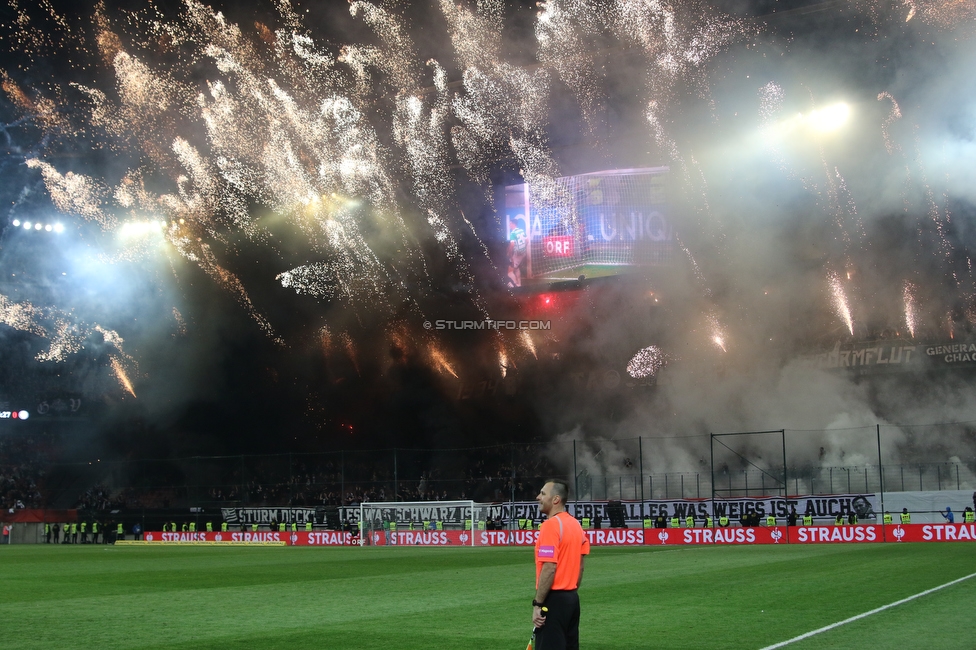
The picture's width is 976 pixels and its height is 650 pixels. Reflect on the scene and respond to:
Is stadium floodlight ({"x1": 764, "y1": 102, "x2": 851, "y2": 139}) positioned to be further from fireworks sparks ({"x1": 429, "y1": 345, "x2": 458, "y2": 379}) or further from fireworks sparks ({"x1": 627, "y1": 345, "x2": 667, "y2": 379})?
fireworks sparks ({"x1": 429, "y1": 345, "x2": 458, "y2": 379})

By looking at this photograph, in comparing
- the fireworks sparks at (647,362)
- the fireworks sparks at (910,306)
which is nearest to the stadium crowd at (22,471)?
the fireworks sparks at (647,362)

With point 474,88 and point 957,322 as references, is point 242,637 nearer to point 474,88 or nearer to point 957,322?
point 474,88

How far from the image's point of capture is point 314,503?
5094 centimetres

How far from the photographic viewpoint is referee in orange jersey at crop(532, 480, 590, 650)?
677 cm

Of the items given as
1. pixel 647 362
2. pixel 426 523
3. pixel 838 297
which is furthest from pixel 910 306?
pixel 426 523

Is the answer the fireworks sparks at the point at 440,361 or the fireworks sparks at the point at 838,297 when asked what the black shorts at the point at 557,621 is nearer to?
the fireworks sparks at the point at 838,297

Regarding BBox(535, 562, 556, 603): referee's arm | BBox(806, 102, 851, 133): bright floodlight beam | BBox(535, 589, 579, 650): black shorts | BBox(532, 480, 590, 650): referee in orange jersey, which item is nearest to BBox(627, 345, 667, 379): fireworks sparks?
BBox(806, 102, 851, 133): bright floodlight beam

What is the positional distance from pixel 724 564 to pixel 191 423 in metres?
47.6

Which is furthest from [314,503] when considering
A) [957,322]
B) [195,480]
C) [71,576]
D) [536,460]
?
[957,322]

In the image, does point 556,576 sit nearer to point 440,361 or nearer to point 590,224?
point 590,224

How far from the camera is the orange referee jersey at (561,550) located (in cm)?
681

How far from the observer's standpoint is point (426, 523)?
43.2m

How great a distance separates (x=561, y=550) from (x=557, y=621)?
517 millimetres

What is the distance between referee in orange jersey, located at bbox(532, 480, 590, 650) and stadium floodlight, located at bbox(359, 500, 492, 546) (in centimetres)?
3555
